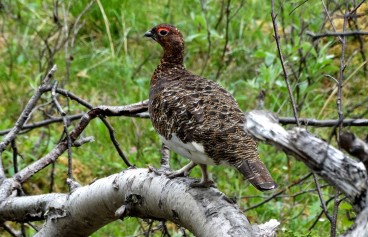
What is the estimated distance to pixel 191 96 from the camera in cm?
333

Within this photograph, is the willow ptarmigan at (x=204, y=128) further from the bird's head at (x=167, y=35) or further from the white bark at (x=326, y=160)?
the white bark at (x=326, y=160)

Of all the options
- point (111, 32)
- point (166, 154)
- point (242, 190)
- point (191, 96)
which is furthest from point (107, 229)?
point (111, 32)

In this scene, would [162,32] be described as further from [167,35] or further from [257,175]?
[257,175]

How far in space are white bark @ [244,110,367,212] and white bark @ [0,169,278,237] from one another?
0.75 metres

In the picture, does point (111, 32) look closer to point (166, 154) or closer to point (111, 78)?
point (111, 78)

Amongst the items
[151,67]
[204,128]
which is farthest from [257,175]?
[151,67]

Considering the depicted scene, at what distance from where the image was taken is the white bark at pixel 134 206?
2711mm

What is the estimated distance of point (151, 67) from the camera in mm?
7125

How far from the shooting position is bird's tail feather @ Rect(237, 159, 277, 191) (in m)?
2.84

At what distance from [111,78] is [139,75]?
26cm

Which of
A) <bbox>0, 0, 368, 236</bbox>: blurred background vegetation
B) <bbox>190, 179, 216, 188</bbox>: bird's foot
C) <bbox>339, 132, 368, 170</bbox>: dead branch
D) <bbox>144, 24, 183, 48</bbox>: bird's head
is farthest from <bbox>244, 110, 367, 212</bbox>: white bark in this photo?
<bbox>0, 0, 368, 236</bbox>: blurred background vegetation

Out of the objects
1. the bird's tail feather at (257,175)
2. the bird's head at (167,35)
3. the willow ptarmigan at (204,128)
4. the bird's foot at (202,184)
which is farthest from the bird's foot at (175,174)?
the bird's head at (167,35)

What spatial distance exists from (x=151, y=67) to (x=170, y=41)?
2779 mm

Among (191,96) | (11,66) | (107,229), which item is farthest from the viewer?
(11,66)
